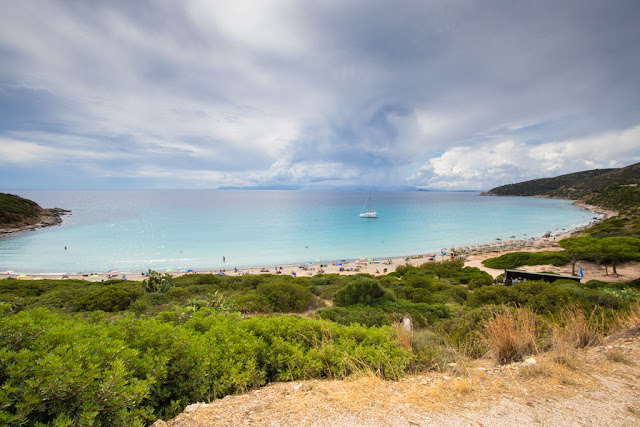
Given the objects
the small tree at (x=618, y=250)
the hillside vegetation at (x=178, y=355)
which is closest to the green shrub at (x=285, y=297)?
the hillside vegetation at (x=178, y=355)

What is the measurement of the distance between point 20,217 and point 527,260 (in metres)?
91.1

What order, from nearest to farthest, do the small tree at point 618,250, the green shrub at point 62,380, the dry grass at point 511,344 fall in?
the green shrub at point 62,380
the dry grass at point 511,344
the small tree at point 618,250

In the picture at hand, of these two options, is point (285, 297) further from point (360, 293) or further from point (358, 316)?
point (358, 316)

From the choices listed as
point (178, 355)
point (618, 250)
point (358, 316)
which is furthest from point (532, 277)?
point (178, 355)

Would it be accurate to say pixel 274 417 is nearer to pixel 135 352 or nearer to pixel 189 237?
pixel 135 352

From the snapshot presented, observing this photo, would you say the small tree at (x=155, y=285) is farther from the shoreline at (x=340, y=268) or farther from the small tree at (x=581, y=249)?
the small tree at (x=581, y=249)

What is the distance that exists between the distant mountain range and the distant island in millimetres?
128994

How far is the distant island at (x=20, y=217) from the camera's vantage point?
53.4m

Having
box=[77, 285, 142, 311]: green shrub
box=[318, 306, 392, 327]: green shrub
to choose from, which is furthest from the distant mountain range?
box=[77, 285, 142, 311]: green shrub

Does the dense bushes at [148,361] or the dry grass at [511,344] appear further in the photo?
the dry grass at [511,344]

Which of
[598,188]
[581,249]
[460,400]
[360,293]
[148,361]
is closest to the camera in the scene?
[148,361]

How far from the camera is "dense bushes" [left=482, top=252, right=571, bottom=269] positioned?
84.9ft

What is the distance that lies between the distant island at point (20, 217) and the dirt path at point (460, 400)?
74393mm

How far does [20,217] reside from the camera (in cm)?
5781
